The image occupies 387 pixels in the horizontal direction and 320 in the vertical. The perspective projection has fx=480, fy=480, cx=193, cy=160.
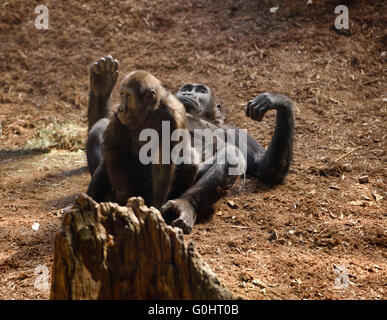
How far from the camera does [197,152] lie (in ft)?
15.4

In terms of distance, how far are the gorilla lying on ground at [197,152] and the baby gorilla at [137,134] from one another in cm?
1

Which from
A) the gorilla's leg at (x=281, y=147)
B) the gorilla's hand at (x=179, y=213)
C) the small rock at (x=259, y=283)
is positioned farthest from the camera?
the gorilla's leg at (x=281, y=147)

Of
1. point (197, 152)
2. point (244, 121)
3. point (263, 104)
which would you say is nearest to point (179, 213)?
point (197, 152)

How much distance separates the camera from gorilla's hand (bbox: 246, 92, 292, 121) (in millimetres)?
4332

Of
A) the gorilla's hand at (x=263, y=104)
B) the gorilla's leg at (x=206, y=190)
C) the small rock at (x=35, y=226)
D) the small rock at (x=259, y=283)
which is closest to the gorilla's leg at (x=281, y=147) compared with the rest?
the gorilla's hand at (x=263, y=104)

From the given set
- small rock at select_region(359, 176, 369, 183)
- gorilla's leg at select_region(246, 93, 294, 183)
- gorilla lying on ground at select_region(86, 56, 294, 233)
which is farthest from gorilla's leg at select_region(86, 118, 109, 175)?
small rock at select_region(359, 176, 369, 183)

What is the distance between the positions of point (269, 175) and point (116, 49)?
4.02 metres

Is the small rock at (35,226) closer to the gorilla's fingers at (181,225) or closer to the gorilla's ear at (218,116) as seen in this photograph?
the gorilla's fingers at (181,225)

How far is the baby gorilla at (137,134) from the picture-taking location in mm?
3711

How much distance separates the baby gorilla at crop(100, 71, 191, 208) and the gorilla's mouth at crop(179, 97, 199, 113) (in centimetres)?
103

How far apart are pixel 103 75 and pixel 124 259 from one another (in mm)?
2988

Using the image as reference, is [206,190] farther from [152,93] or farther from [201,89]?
[201,89]

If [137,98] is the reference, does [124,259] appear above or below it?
below

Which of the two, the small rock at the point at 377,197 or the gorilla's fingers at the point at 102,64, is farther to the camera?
the gorilla's fingers at the point at 102,64
